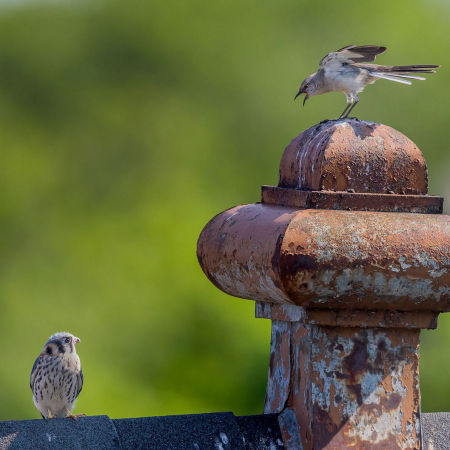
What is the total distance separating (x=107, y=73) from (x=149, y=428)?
8719 millimetres

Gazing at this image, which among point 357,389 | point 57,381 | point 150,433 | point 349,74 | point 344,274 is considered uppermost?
point 349,74

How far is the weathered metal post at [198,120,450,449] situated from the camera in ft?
7.52

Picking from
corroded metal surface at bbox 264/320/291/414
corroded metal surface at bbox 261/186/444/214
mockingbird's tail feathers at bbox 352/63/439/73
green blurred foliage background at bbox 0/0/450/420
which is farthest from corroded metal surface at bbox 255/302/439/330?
green blurred foliage background at bbox 0/0/450/420

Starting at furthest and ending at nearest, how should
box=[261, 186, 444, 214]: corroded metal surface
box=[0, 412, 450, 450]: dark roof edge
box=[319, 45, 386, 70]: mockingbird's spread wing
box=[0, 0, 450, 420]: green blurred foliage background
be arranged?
1. box=[0, 0, 450, 420]: green blurred foliage background
2. box=[319, 45, 386, 70]: mockingbird's spread wing
3. box=[261, 186, 444, 214]: corroded metal surface
4. box=[0, 412, 450, 450]: dark roof edge

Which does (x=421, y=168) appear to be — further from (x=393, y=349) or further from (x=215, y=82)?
(x=215, y=82)

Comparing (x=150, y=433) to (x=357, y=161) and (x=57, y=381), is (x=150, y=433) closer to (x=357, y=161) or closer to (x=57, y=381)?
(x=357, y=161)

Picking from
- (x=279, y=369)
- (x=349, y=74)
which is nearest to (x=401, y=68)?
(x=349, y=74)

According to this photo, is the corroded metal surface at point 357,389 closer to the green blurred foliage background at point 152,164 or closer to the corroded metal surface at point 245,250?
the corroded metal surface at point 245,250

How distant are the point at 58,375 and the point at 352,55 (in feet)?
7.46

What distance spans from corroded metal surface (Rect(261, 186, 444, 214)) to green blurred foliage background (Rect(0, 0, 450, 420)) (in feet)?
17.8

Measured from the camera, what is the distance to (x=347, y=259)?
227 cm

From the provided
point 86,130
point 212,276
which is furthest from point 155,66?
point 212,276

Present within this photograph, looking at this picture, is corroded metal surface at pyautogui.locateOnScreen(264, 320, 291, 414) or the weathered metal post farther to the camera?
corroded metal surface at pyautogui.locateOnScreen(264, 320, 291, 414)

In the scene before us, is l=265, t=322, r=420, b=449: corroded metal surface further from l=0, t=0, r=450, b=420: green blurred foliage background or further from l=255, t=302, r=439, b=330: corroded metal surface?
l=0, t=0, r=450, b=420: green blurred foliage background
